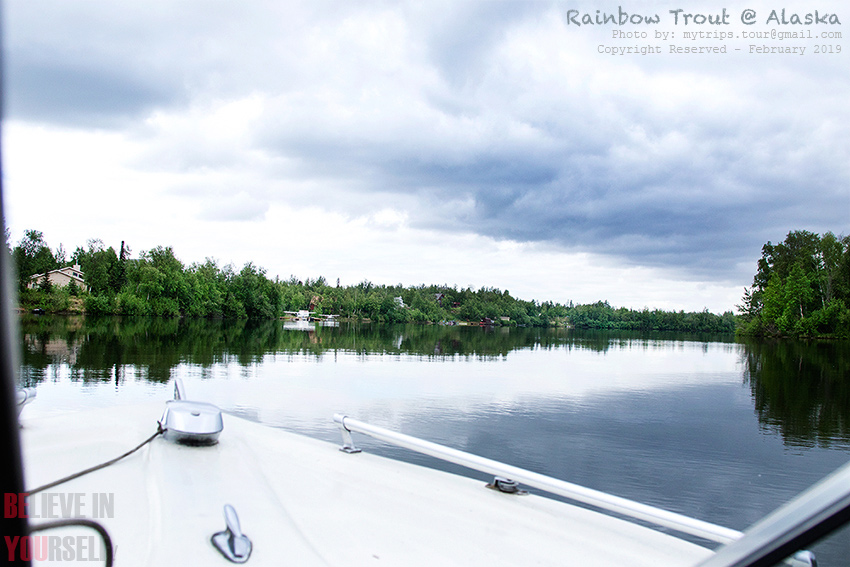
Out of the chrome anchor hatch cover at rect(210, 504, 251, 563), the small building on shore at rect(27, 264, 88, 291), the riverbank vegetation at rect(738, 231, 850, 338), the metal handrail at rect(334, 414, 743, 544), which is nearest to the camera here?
the chrome anchor hatch cover at rect(210, 504, 251, 563)

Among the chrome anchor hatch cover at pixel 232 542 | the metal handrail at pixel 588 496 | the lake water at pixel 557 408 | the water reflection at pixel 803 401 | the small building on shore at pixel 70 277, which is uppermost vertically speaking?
the small building on shore at pixel 70 277

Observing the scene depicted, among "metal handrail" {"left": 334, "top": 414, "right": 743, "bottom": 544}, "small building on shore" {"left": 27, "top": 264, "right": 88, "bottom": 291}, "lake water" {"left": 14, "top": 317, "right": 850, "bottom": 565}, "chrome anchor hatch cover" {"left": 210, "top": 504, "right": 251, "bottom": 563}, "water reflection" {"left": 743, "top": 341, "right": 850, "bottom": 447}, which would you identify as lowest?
"water reflection" {"left": 743, "top": 341, "right": 850, "bottom": 447}

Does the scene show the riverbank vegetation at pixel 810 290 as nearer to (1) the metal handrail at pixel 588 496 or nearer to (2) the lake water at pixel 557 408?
(2) the lake water at pixel 557 408

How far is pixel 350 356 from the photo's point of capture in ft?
94.8

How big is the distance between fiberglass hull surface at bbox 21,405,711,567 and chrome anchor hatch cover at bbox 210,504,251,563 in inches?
1.2

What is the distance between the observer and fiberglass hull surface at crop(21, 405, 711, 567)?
2.04 m

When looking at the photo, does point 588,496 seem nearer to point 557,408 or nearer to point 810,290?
point 557,408

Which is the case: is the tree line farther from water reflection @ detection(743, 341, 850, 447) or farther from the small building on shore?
water reflection @ detection(743, 341, 850, 447)

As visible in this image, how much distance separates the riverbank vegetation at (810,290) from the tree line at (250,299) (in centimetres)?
5278

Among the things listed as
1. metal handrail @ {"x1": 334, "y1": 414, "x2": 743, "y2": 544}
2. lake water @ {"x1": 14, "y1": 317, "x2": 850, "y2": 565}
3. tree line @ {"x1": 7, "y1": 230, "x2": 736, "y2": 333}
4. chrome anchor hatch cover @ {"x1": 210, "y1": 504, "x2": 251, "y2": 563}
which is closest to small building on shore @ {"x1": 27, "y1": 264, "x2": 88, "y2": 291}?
tree line @ {"x1": 7, "y1": 230, "x2": 736, "y2": 333}

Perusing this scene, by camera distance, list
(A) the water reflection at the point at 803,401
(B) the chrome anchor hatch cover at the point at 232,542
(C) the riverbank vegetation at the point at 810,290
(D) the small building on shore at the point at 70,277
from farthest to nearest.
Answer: (C) the riverbank vegetation at the point at 810,290 → (D) the small building on shore at the point at 70,277 → (A) the water reflection at the point at 803,401 → (B) the chrome anchor hatch cover at the point at 232,542

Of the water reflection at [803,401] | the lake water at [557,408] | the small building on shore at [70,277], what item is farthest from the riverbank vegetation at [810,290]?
the small building on shore at [70,277]

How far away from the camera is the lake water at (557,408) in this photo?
9219mm

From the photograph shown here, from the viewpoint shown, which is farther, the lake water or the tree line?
the tree line
